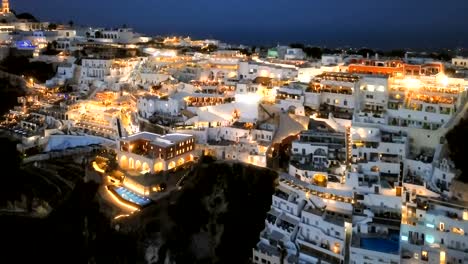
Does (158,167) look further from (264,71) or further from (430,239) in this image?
(430,239)

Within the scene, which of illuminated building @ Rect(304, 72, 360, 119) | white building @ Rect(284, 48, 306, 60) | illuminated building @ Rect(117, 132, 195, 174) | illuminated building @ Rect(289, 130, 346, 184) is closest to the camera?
illuminated building @ Rect(289, 130, 346, 184)

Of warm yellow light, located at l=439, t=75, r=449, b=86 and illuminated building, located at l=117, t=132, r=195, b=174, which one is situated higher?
warm yellow light, located at l=439, t=75, r=449, b=86

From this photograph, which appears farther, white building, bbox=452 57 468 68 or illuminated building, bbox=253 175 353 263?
white building, bbox=452 57 468 68

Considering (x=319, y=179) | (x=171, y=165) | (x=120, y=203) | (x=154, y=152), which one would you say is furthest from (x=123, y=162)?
(x=319, y=179)

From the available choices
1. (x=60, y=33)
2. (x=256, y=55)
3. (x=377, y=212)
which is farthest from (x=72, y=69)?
(x=377, y=212)

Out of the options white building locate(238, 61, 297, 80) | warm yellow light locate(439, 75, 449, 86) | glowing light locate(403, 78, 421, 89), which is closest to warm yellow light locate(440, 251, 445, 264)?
glowing light locate(403, 78, 421, 89)

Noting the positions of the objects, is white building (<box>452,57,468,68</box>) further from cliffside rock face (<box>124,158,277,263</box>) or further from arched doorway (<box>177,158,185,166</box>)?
arched doorway (<box>177,158,185,166</box>)

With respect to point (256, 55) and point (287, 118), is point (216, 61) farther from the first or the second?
point (287, 118)

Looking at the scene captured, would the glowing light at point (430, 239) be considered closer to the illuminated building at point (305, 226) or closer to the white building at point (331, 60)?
the illuminated building at point (305, 226)
